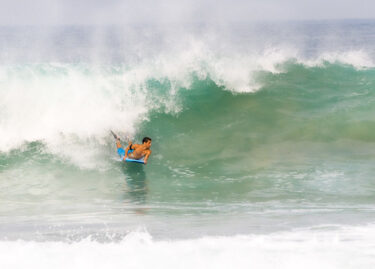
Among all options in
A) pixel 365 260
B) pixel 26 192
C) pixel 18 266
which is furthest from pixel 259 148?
pixel 18 266

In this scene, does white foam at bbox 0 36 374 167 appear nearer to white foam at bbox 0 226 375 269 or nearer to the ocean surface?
the ocean surface

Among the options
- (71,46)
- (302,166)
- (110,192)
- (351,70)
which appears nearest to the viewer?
(110,192)

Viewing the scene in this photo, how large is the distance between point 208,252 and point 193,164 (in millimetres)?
5317

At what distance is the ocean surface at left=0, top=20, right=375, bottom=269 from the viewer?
6.11 metres

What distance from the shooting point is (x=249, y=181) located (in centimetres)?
982

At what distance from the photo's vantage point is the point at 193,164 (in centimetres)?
1120

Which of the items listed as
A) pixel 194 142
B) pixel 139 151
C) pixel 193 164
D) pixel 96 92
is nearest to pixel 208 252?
pixel 139 151

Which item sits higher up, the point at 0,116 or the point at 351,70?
the point at 351,70

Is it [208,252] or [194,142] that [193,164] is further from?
[208,252]

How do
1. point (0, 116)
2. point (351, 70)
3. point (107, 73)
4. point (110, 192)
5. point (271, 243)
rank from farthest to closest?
point (351, 70), point (107, 73), point (0, 116), point (110, 192), point (271, 243)

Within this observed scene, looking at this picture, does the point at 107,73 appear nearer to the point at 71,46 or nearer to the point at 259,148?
the point at 259,148

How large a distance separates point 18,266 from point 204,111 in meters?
9.34

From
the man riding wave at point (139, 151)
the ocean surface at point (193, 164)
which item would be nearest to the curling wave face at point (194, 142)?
the ocean surface at point (193, 164)

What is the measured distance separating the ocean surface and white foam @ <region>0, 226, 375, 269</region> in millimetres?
22
